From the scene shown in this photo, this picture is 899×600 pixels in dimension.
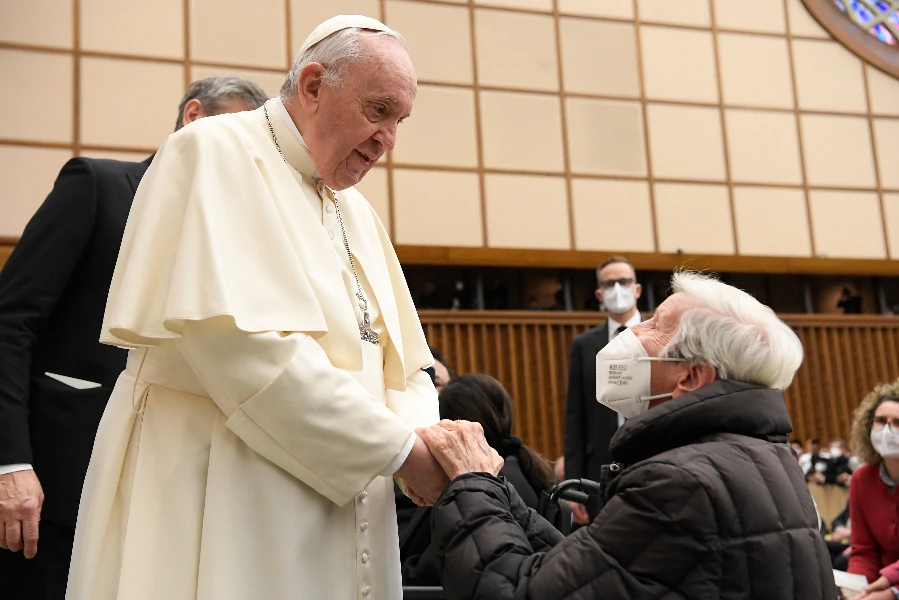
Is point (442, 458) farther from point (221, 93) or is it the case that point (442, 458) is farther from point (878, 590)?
point (878, 590)

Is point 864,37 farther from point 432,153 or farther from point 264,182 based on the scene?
point 264,182

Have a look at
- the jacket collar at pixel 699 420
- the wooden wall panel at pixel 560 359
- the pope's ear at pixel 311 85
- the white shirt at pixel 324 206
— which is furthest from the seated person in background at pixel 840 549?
the pope's ear at pixel 311 85

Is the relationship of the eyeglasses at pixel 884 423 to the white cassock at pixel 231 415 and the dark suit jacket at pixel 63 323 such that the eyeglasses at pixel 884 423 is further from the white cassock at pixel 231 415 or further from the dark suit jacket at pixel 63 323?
the dark suit jacket at pixel 63 323

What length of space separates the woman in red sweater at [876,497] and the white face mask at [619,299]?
136 centimetres

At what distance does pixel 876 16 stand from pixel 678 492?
12.5 m

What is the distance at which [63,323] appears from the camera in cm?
227

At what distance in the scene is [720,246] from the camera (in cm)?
1118

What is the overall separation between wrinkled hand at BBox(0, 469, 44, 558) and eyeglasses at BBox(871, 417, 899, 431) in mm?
3855

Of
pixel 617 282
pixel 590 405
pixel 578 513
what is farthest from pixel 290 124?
pixel 617 282

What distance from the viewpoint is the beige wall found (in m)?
9.12

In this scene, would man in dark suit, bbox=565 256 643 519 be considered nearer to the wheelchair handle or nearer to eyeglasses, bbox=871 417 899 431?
eyeglasses, bbox=871 417 899 431

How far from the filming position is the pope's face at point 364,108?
1983 mm

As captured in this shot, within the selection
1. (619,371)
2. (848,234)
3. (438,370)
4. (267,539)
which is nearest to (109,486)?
(267,539)

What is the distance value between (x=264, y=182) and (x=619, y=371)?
0.83 metres
